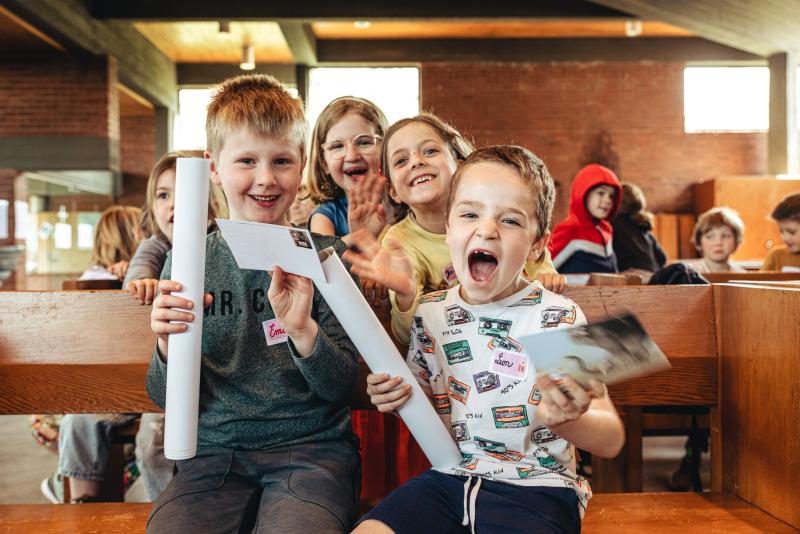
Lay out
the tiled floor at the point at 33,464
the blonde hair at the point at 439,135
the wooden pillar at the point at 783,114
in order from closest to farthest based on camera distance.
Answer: the blonde hair at the point at 439,135 → the tiled floor at the point at 33,464 → the wooden pillar at the point at 783,114

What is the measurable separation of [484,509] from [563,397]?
297 mm

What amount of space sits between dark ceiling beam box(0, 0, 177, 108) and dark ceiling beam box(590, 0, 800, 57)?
218 inches

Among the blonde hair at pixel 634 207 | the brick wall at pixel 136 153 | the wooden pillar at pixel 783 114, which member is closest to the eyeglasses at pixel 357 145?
the blonde hair at pixel 634 207

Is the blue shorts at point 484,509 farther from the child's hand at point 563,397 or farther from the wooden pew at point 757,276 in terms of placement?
the wooden pew at point 757,276

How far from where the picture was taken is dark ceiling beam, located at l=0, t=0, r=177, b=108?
6.95 m

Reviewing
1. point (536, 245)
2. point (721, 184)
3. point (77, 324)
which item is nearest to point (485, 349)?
point (536, 245)

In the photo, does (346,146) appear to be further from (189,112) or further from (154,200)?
(189,112)

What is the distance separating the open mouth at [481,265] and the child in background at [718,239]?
359cm

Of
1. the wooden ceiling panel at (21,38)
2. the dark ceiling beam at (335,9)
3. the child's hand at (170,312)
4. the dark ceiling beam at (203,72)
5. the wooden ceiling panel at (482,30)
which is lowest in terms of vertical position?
the child's hand at (170,312)

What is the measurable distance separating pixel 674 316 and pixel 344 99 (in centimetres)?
128

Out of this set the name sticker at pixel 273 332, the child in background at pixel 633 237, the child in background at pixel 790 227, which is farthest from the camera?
the child in background at pixel 633 237

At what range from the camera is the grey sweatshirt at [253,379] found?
144cm

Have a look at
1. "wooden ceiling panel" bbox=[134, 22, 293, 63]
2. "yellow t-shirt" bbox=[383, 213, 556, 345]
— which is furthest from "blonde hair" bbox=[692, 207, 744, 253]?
"wooden ceiling panel" bbox=[134, 22, 293, 63]

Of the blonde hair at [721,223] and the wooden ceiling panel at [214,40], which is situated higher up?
the wooden ceiling panel at [214,40]
